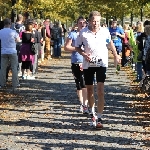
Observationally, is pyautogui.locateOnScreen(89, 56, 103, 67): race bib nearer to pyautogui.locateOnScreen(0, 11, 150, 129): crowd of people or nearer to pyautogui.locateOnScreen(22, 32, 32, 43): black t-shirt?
pyautogui.locateOnScreen(0, 11, 150, 129): crowd of people

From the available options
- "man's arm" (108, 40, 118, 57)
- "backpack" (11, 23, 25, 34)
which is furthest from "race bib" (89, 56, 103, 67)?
"backpack" (11, 23, 25, 34)

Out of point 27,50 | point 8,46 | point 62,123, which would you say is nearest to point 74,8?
point 27,50

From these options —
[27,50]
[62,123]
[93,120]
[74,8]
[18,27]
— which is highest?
[74,8]

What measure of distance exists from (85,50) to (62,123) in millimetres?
1454

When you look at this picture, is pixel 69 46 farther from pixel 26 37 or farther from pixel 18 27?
pixel 18 27

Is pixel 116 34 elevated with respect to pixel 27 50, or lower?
elevated

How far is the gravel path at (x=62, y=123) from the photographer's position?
26.0 ft

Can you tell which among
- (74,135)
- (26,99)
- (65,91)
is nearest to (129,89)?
(65,91)

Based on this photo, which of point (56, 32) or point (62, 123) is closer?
point (62, 123)

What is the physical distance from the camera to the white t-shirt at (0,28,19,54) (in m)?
13.8

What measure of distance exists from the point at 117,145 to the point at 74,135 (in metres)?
0.95

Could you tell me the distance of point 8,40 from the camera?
45.4 ft

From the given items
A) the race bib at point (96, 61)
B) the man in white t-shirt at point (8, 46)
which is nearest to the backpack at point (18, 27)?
the man in white t-shirt at point (8, 46)

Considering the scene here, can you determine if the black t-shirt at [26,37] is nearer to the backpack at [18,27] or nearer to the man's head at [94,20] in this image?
the backpack at [18,27]
